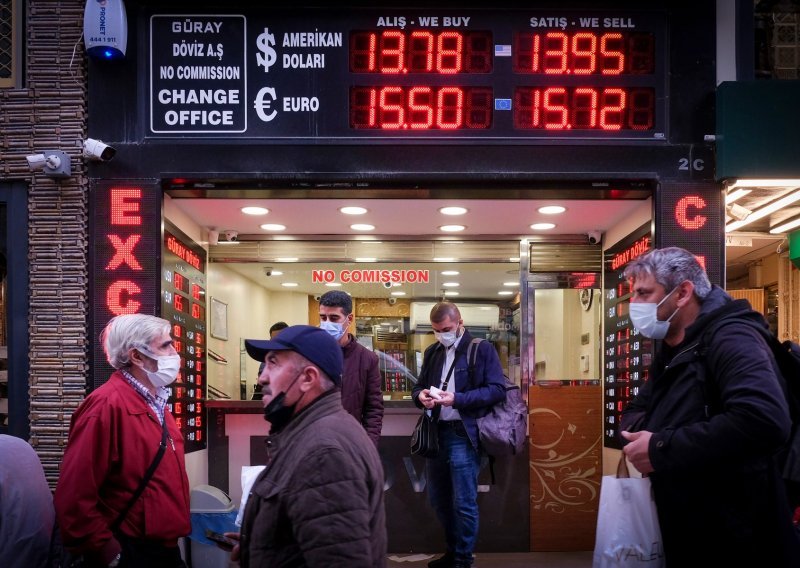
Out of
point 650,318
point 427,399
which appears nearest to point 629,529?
point 650,318

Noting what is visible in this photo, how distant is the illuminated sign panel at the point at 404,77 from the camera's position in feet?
21.3

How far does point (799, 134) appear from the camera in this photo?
20.4ft

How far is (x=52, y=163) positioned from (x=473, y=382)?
11.3ft

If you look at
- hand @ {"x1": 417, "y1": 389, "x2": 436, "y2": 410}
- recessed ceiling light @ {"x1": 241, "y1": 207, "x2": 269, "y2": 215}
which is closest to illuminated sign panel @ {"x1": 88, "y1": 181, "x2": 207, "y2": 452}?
recessed ceiling light @ {"x1": 241, "y1": 207, "x2": 269, "y2": 215}

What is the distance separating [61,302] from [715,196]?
4.76 meters

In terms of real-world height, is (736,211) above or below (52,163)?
below

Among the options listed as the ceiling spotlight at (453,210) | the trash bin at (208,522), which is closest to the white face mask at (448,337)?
the ceiling spotlight at (453,210)

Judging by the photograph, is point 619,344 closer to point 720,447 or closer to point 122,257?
point 122,257

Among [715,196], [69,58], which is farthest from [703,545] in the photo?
[69,58]

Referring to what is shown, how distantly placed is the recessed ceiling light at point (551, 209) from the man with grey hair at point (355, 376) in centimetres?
211

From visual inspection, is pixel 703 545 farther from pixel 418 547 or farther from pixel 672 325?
pixel 418 547

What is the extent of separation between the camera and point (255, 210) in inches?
303

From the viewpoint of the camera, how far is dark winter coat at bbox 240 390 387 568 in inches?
101

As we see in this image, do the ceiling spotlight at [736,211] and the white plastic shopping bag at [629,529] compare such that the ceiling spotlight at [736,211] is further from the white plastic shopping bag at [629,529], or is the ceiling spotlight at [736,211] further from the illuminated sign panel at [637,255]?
the white plastic shopping bag at [629,529]
